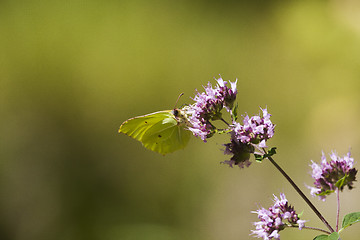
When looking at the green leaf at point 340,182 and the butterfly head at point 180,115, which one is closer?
the green leaf at point 340,182

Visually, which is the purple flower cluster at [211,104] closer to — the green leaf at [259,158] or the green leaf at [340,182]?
the green leaf at [259,158]

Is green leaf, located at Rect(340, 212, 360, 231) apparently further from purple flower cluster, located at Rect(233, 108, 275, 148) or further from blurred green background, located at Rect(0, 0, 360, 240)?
blurred green background, located at Rect(0, 0, 360, 240)

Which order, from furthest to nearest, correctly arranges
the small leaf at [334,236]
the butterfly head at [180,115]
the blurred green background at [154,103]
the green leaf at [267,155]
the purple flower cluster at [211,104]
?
the blurred green background at [154,103], the butterfly head at [180,115], the purple flower cluster at [211,104], the green leaf at [267,155], the small leaf at [334,236]

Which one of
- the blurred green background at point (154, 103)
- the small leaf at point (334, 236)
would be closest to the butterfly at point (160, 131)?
the small leaf at point (334, 236)

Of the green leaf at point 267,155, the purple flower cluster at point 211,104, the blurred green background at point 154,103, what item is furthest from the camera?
the blurred green background at point 154,103

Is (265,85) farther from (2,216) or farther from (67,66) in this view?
(2,216)

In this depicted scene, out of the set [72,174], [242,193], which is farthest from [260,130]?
[72,174]

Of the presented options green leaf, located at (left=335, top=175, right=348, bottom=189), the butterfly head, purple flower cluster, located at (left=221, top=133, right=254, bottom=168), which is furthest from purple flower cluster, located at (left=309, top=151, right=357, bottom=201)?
the butterfly head

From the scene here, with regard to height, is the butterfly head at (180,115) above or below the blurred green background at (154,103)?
below
